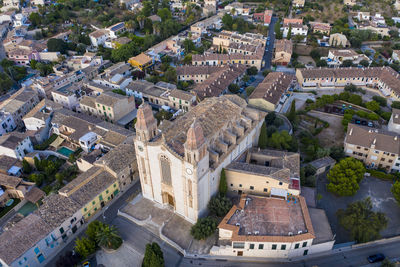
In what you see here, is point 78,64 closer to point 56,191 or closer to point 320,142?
point 56,191

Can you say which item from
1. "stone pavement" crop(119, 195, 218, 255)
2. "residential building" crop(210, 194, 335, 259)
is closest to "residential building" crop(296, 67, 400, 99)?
"residential building" crop(210, 194, 335, 259)

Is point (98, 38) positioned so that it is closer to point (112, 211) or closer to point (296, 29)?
point (296, 29)

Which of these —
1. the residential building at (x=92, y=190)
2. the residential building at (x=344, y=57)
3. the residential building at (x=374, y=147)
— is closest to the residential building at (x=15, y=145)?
the residential building at (x=92, y=190)

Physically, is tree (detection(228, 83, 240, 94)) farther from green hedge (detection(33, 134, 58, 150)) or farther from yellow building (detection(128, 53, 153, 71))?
green hedge (detection(33, 134, 58, 150))

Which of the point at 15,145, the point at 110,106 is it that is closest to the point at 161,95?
the point at 110,106

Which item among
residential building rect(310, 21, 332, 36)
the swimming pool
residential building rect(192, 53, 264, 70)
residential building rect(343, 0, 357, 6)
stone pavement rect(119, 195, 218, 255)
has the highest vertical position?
residential building rect(343, 0, 357, 6)
